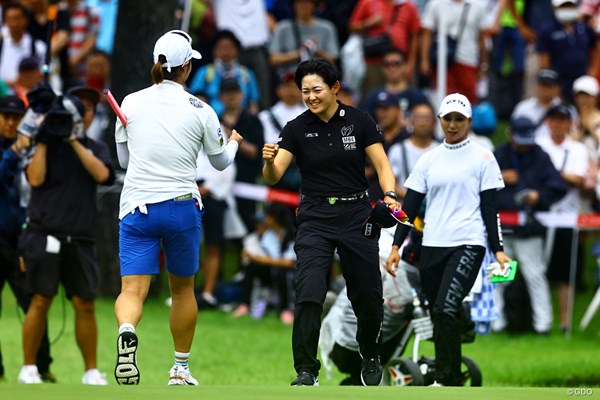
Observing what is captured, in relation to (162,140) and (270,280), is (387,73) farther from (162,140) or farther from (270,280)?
(162,140)

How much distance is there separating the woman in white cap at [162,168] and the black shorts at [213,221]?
23.9 ft

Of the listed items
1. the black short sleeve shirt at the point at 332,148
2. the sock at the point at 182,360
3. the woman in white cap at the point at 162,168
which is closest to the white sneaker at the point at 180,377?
the sock at the point at 182,360

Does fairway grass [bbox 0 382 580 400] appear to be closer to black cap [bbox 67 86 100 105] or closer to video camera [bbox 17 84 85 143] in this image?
video camera [bbox 17 84 85 143]

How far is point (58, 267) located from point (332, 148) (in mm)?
3054

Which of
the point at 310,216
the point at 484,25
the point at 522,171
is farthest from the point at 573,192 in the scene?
the point at 310,216

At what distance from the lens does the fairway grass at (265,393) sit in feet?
27.3

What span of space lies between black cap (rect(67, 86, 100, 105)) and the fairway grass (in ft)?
14.4

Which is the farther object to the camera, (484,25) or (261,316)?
(484,25)

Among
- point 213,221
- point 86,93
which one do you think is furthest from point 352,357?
point 213,221

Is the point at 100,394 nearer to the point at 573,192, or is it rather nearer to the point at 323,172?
the point at 323,172

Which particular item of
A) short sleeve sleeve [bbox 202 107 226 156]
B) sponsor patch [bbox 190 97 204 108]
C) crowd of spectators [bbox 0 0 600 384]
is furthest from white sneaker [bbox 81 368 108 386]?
crowd of spectators [bbox 0 0 600 384]

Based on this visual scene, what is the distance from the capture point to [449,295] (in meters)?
11.3

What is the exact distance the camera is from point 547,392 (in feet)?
29.6

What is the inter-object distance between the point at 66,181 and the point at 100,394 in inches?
169
